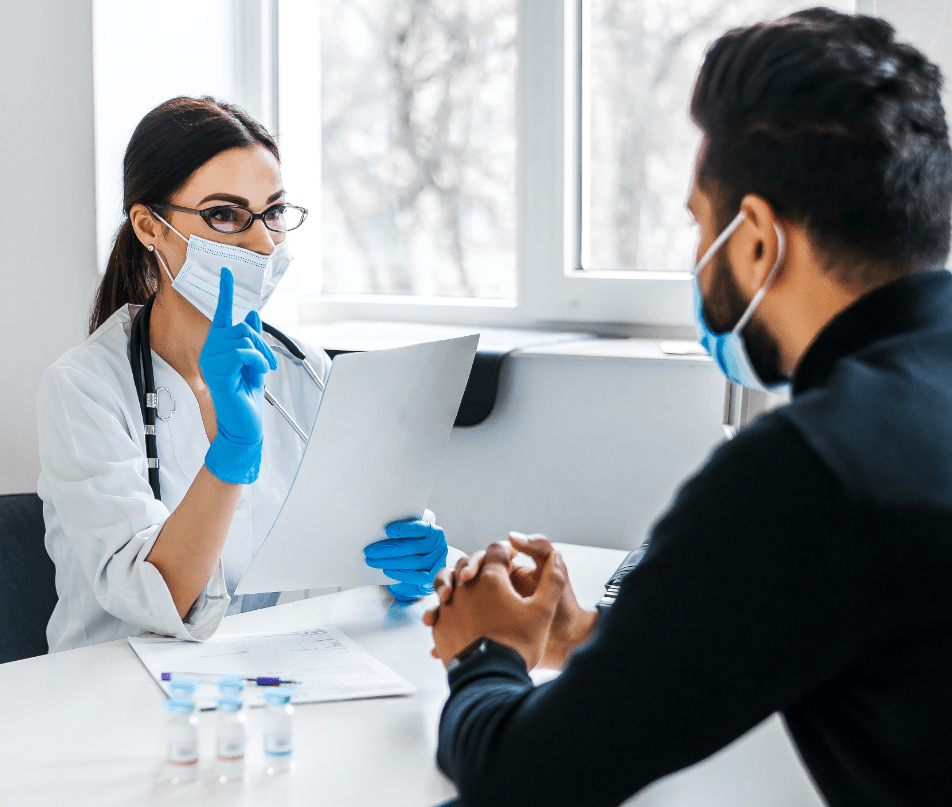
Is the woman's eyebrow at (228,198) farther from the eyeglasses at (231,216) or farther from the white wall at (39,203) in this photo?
the white wall at (39,203)

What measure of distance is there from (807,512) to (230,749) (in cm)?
53

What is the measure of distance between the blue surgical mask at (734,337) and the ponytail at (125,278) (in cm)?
103

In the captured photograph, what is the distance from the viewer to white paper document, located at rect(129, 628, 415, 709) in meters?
0.99

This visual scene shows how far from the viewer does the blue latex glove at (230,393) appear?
3.96 ft

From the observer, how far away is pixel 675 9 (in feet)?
6.57

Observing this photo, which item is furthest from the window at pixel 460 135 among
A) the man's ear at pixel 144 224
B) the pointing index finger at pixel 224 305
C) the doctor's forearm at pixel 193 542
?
the doctor's forearm at pixel 193 542

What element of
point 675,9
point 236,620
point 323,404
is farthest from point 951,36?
point 236,620

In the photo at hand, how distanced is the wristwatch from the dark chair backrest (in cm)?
82

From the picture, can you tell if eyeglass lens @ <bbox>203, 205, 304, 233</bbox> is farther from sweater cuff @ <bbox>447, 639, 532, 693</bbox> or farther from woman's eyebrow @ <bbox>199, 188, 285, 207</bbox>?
sweater cuff @ <bbox>447, 639, 532, 693</bbox>

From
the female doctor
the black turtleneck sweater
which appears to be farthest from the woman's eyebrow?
the black turtleneck sweater

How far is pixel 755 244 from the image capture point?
0.75 metres

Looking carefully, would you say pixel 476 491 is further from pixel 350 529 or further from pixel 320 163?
pixel 320 163

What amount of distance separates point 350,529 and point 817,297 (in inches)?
27.4

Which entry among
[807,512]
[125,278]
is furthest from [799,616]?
[125,278]
